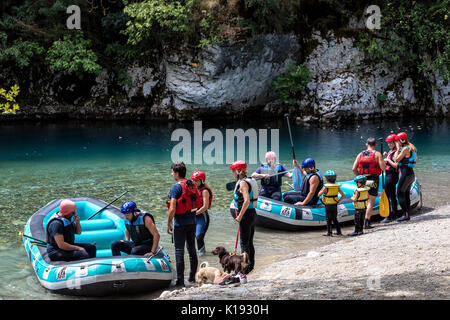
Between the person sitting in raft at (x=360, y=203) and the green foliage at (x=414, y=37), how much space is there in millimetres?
18286

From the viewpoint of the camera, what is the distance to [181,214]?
701 cm

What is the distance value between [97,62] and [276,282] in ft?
76.7

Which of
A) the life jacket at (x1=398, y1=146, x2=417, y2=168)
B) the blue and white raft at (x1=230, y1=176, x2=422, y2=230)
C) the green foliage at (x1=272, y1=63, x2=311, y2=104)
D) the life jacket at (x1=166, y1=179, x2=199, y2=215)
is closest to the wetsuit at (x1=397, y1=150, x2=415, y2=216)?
the life jacket at (x1=398, y1=146, x2=417, y2=168)

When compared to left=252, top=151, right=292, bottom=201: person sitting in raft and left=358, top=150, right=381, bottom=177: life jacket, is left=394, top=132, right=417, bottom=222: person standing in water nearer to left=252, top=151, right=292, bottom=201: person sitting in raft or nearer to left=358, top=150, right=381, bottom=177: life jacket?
left=358, top=150, right=381, bottom=177: life jacket

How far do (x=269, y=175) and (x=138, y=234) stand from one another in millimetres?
3286

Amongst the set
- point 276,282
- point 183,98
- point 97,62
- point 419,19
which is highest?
point 419,19

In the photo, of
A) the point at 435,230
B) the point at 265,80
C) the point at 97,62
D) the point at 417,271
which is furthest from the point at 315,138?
the point at 417,271

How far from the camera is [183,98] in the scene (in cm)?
2645

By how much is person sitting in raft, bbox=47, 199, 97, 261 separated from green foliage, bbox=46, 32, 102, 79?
64.4ft

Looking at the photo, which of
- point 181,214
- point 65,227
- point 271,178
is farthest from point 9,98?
point 271,178

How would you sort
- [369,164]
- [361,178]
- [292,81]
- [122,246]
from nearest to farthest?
[122,246] < [361,178] < [369,164] < [292,81]

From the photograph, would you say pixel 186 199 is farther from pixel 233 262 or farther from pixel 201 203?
pixel 201 203

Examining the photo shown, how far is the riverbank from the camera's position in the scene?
5422 millimetres
